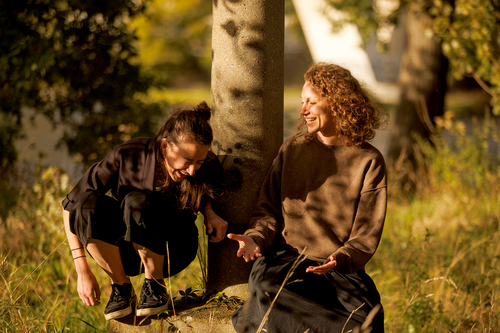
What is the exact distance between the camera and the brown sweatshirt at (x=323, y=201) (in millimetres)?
2330

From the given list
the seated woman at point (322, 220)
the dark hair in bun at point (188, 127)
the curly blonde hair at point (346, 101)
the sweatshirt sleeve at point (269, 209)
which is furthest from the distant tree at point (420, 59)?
the dark hair in bun at point (188, 127)

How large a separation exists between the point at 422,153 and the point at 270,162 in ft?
14.9

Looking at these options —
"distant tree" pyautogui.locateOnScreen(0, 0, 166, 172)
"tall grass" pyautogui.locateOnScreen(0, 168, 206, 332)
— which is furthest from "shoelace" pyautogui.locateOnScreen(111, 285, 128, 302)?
"distant tree" pyautogui.locateOnScreen(0, 0, 166, 172)

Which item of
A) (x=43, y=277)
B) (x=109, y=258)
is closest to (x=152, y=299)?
(x=109, y=258)

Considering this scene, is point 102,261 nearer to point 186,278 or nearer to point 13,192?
point 186,278

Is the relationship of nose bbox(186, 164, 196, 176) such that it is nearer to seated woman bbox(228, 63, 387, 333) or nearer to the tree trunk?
seated woman bbox(228, 63, 387, 333)

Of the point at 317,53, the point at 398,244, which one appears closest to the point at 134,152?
the point at 398,244

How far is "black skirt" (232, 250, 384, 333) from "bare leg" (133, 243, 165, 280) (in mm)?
473

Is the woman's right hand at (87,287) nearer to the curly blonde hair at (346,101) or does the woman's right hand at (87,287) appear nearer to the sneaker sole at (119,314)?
the sneaker sole at (119,314)

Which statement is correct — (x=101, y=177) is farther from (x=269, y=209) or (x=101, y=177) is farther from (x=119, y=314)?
(x=269, y=209)

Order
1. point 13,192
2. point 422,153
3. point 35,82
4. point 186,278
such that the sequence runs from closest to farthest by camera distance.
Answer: point 186,278, point 35,82, point 13,192, point 422,153

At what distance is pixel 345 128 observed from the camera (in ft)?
7.85

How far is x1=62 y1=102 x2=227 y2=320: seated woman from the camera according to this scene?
2266mm

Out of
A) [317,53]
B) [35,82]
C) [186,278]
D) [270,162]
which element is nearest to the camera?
[270,162]
